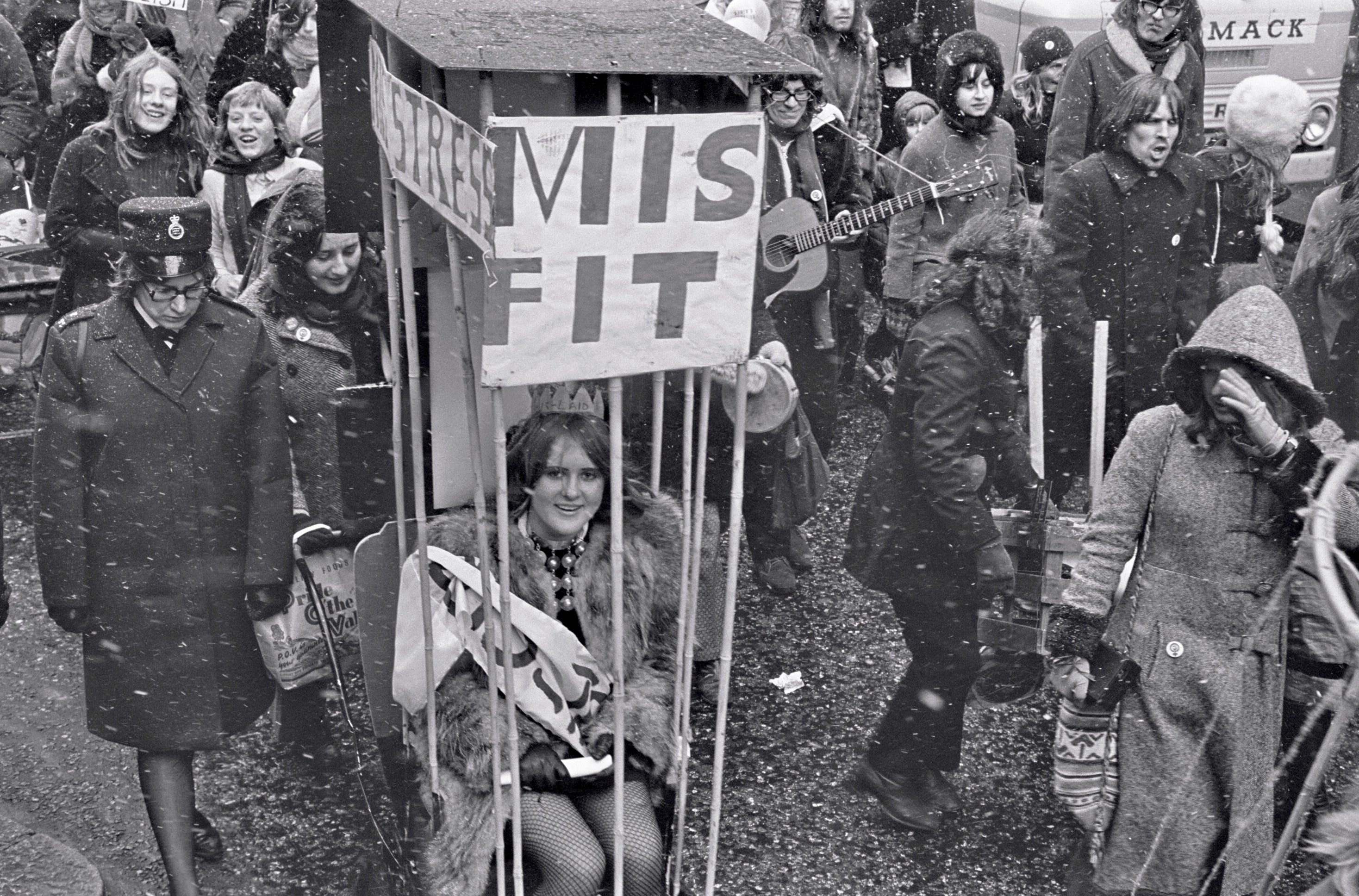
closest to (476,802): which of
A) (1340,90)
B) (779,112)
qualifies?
(779,112)

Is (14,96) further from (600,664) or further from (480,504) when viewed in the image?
(480,504)

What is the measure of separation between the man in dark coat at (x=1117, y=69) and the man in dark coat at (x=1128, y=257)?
0.71m

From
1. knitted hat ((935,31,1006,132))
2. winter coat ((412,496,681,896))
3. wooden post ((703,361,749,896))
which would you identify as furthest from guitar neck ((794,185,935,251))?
wooden post ((703,361,749,896))

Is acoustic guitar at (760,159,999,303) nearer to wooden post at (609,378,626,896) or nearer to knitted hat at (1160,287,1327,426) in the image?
knitted hat at (1160,287,1327,426)

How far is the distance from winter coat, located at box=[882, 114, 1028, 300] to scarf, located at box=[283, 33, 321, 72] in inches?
127

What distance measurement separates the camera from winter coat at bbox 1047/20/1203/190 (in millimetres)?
6609

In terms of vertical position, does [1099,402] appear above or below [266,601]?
above

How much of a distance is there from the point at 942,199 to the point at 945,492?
2.84 metres

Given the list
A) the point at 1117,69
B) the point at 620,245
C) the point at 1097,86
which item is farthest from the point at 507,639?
the point at 1117,69

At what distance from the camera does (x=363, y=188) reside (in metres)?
4.32

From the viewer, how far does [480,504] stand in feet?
10.7

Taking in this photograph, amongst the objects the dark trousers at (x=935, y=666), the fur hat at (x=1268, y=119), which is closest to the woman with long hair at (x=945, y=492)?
the dark trousers at (x=935, y=666)

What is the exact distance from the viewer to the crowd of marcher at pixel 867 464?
385 centimetres

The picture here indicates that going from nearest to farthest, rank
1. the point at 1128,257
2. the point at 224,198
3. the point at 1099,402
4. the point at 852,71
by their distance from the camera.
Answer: the point at 1099,402 → the point at 1128,257 → the point at 224,198 → the point at 852,71
